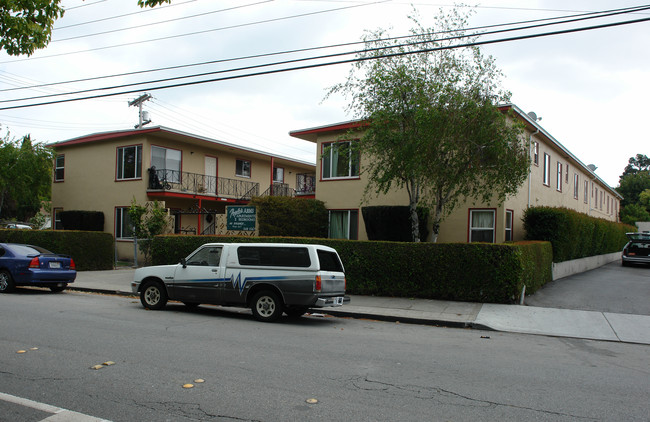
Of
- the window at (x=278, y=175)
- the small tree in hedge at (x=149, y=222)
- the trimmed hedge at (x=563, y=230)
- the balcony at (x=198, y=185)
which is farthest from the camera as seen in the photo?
the window at (x=278, y=175)

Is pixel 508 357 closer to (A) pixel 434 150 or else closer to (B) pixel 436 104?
(A) pixel 434 150

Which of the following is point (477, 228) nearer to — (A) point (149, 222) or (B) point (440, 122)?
(B) point (440, 122)

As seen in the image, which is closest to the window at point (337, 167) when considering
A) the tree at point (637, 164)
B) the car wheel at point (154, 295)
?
the car wheel at point (154, 295)

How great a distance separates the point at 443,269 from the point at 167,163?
1761 cm

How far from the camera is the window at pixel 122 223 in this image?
25.6 meters

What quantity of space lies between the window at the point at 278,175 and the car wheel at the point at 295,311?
75.0ft

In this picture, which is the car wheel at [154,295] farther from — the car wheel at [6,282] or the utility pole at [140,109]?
the utility pole at [140,109]

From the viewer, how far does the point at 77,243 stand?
64.6ft

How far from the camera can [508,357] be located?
7.59 metres

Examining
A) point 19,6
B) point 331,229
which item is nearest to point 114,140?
point 331,229

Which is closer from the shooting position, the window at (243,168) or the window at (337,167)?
the window at (337,167)

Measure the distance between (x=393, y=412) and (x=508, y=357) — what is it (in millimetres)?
3559

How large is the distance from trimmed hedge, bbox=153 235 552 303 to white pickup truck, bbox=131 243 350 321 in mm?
3357

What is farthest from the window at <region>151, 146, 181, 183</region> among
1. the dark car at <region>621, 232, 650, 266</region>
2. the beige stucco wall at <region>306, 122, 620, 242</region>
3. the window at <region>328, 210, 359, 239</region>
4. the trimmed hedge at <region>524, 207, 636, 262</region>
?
the dark car at <region>621, 232, 650, 266</region>
